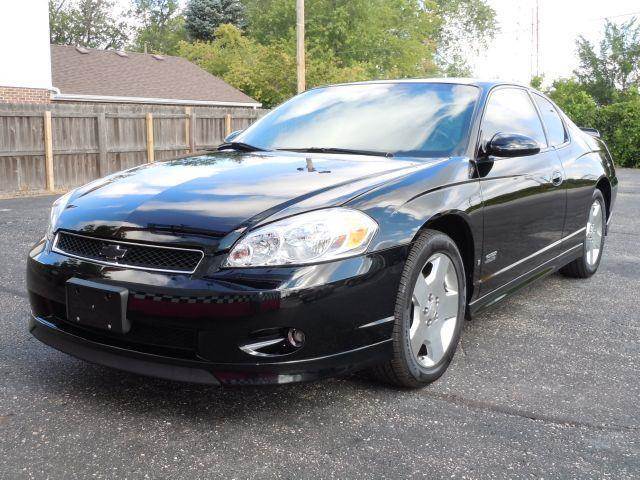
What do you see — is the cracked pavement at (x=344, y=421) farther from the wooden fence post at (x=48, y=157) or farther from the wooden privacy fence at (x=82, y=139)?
the wooden fence post at (x=48, y=157)

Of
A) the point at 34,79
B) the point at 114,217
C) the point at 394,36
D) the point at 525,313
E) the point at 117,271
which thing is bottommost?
the point at 525,313

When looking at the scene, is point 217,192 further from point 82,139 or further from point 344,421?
point 82,139

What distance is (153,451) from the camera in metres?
2.47

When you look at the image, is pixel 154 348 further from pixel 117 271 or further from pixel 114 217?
pixel 114 217

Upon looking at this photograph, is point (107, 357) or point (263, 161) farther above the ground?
point (263, 161)

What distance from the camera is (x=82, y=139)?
14.7m

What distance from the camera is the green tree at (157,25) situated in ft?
179

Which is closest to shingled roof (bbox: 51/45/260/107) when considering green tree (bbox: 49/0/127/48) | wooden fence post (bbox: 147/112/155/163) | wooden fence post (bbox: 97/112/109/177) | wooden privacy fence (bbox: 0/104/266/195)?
wooden privacy fence (bbox: 0/104/266/195)

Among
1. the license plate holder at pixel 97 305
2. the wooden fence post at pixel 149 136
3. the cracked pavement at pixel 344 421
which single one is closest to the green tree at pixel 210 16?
the wooden fence post at pixel 149 136

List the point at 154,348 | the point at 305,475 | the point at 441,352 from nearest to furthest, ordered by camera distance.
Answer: the point at 305,475 < the point at 154,348 < the point at 441,352

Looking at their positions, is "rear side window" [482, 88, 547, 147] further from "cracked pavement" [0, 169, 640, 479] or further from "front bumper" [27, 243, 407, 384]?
"front bumper" [27, 243, 407, 384]

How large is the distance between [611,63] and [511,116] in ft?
124

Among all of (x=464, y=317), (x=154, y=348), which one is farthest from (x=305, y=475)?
(x=464, y=317)

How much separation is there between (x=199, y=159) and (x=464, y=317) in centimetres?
166
